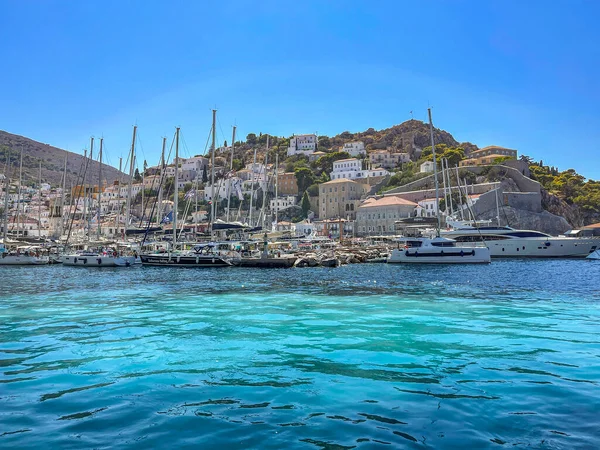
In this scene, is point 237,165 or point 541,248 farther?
point 237,165

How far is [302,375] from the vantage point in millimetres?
7801

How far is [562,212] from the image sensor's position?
254ft

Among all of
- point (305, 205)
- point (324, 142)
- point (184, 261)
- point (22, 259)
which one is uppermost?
point (324, 142)

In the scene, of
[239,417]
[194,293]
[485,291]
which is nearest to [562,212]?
[485,291]

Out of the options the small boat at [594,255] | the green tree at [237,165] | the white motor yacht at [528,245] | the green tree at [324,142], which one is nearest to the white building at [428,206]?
the white motor yacht at [528,245]

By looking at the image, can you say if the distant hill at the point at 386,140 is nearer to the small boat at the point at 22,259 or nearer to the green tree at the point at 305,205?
the green tree at the point at 305,205

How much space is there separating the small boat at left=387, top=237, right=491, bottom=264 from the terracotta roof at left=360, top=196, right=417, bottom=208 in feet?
128

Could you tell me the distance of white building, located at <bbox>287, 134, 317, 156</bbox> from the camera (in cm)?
14148

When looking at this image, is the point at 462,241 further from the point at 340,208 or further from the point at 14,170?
the point at 14,170

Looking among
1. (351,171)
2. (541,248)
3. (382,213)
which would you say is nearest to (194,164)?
(351,171)

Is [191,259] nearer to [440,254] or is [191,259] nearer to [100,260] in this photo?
[100,260]

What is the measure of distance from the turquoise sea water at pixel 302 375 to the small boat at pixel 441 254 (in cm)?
2358

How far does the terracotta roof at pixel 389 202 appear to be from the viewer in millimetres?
80375

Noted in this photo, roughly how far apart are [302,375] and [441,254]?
116ft
